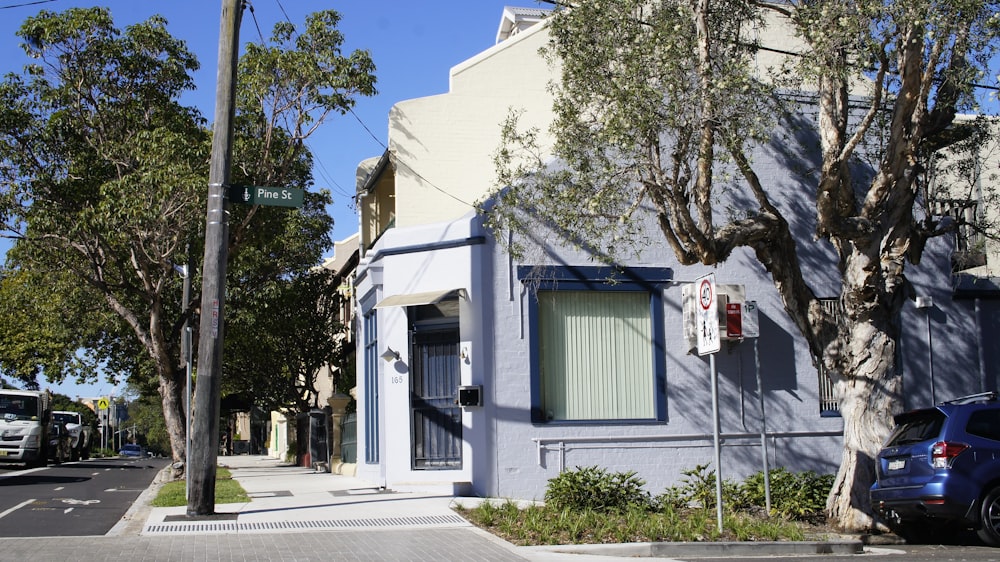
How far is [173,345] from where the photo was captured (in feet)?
83.4

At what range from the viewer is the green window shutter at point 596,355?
620 inches

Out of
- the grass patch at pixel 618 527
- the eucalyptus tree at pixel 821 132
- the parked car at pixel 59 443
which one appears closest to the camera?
the grass patch at pixel 618 527

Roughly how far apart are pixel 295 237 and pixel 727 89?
22013mm

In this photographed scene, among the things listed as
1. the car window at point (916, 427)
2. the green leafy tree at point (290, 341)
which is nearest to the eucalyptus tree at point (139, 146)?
the green leafy tree at point (290, 341)

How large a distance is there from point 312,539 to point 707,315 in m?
5.11

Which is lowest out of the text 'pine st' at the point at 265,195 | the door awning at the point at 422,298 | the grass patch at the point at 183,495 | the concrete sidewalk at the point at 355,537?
the concrete sidewalk at the point at 355,537

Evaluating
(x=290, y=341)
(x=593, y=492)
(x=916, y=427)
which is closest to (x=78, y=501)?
(x=593, y=492)

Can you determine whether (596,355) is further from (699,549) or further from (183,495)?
(183,495)

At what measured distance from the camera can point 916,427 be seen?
11617 millimetres

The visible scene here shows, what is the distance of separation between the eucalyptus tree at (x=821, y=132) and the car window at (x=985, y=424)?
1425mm

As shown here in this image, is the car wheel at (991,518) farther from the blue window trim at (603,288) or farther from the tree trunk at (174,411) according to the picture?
the tree trunk at (174,411)

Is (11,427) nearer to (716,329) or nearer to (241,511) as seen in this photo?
(241,511)

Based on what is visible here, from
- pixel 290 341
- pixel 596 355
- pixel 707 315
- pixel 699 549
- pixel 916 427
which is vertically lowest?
pixel 699 549

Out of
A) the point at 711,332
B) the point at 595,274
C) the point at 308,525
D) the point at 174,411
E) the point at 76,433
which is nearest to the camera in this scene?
the point at 711,332
